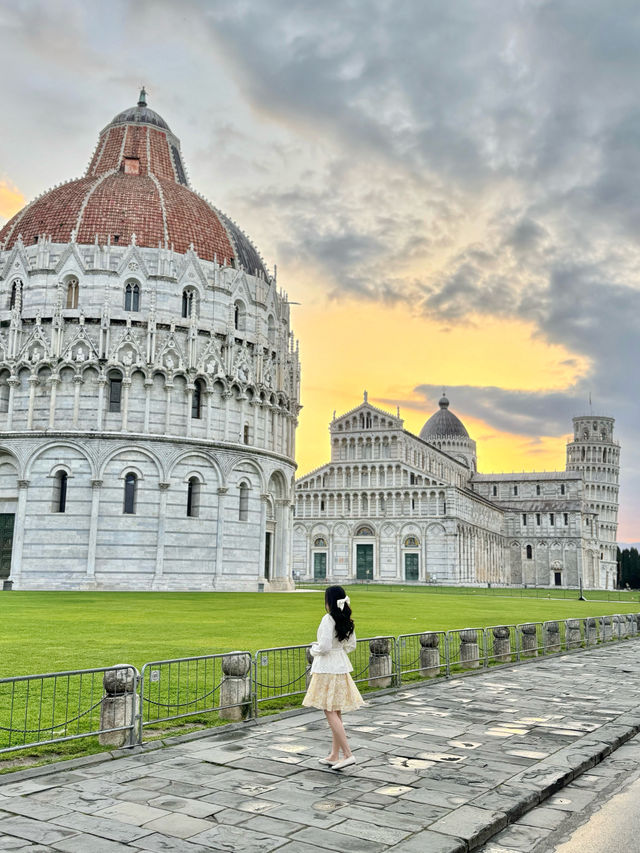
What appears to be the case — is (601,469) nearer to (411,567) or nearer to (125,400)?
(411,567)

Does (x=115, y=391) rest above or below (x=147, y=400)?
above

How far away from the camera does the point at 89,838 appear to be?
6.78m

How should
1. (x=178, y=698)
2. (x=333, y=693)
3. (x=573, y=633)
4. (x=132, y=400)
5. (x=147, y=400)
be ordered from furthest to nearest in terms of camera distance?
(x=147, y=400), (x=132, y=400), (x=573, y=633), (x=178, y=698), (x=333, y=693)

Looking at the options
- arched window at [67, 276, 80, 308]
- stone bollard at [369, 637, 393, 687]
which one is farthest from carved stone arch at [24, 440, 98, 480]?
stone bollard at [369, 637, 393, 687]

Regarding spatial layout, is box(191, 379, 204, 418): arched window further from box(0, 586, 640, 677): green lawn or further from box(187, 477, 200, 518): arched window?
box(0, 586, 640, 677): green lawn

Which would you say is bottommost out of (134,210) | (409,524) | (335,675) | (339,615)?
(335,675)

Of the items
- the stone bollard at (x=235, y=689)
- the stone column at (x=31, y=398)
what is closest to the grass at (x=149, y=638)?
the stone bollard at (x=235, y=689)

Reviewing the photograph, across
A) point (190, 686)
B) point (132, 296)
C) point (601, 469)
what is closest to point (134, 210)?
point (132, 296)

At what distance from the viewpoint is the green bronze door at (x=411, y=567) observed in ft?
326

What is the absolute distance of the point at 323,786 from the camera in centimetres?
842

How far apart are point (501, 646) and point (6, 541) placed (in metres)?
37.7

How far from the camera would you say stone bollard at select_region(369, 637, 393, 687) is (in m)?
14.7

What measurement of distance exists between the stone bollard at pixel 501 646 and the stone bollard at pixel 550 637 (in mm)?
2094

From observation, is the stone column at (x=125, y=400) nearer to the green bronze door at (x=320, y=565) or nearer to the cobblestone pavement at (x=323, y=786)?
the cobblestone pavement at (x=323, y=786)
